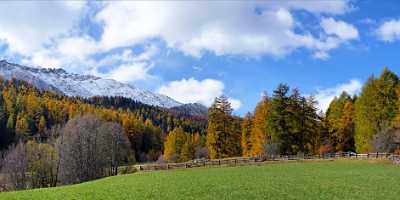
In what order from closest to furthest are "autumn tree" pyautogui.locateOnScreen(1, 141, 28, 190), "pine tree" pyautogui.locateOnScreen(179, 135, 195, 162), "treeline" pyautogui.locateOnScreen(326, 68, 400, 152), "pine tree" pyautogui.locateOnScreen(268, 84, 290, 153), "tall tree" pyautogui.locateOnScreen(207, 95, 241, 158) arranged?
"treeline" pyautogui.locateOnScreen(326, 68, 400, 152) < "autumn tree" pyautogui.locateOnScreen(1, 141, 28, 190) < "pine tree" pyautogui.locateOnScreen(268, 84, 290, 153) < "tall tree" pyautogui.locateOnScreen(207, 95, 241, 158) < "pine tree" pyautogui.locateOnScreen(179, 135, 195, 162)

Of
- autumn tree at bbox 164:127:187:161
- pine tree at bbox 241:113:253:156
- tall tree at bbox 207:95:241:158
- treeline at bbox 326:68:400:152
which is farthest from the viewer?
autumn tree at bbox 164:127:187:161

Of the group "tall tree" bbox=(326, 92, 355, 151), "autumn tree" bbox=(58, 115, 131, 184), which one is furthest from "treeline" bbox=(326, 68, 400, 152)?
"autumn tree" bbox=(58, 115, 131, 184)

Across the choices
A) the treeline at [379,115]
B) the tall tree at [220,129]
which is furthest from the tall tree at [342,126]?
the tall tree at [220,129]

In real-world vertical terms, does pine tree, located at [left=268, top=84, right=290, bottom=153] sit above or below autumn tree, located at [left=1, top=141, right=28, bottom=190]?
above

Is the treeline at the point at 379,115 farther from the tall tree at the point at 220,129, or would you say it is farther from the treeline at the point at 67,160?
the treeline at the point at 67,160

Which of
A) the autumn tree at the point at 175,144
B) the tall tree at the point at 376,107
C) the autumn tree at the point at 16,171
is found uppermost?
the tall tree at the point at 376,107

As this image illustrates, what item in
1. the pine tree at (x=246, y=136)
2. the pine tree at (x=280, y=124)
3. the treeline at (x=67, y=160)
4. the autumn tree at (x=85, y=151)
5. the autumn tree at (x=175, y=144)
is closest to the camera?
the treeline at (x=67, y=160)

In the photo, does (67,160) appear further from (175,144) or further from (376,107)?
(376,107)

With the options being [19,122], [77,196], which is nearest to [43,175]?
[77,196]

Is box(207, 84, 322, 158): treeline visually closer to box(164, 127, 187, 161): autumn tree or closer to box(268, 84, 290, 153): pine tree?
box(268, 84, 290, 153): pine tree

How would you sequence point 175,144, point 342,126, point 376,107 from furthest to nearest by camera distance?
point 175,144, point 342,126, point 376,107

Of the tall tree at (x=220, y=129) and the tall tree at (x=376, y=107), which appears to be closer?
the tall tree at (x=376, y=107)

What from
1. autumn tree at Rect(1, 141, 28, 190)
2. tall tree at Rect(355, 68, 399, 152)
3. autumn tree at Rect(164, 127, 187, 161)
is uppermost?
tall tree at Rect(355, 68, 399, 152)

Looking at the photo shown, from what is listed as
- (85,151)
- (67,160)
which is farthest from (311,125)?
(67,160)
